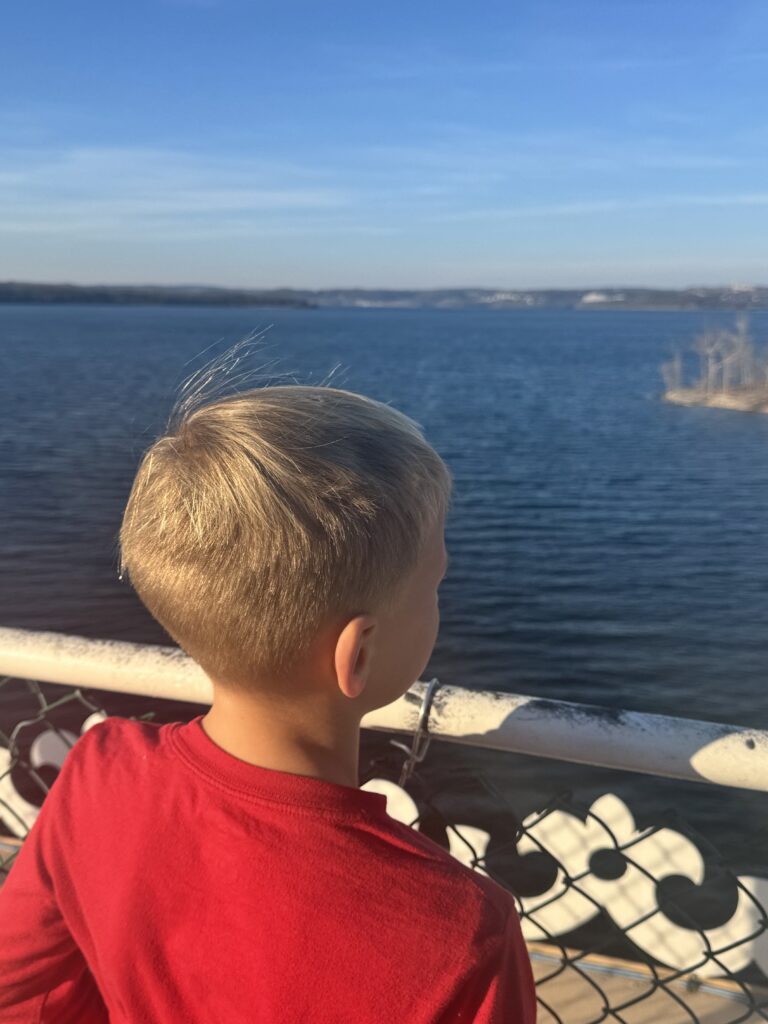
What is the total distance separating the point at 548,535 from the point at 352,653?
30.3 m

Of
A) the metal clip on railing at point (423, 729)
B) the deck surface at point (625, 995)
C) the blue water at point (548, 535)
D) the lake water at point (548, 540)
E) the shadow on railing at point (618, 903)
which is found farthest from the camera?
the blue water at point (548, 535)

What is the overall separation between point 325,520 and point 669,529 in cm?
3304

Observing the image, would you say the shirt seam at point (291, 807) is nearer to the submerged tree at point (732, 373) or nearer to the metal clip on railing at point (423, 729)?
the metal clip on railing at point (423, 729)

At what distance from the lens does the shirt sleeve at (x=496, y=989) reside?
3.36 feet

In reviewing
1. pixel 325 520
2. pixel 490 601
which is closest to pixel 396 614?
pixel 325 520

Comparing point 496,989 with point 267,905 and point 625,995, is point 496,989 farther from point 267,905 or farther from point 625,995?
point 625,995

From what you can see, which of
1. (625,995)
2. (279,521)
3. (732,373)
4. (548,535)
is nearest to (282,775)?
(279,521)


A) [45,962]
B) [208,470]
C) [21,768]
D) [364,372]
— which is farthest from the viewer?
[364,372]

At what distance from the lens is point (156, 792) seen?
118 centimetres

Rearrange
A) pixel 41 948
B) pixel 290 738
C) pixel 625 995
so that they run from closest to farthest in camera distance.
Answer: pixel 290 738 → pixel 41 948 → pixel 625 995

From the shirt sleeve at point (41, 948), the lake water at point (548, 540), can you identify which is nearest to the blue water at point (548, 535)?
the lake water at point (548, 540)

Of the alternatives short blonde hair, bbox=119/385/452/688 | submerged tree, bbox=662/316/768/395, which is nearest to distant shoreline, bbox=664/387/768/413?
Result: submerged tree, bbox=662/316/768/395

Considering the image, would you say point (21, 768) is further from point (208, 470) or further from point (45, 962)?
point (208, 470)

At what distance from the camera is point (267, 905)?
1.07 m
